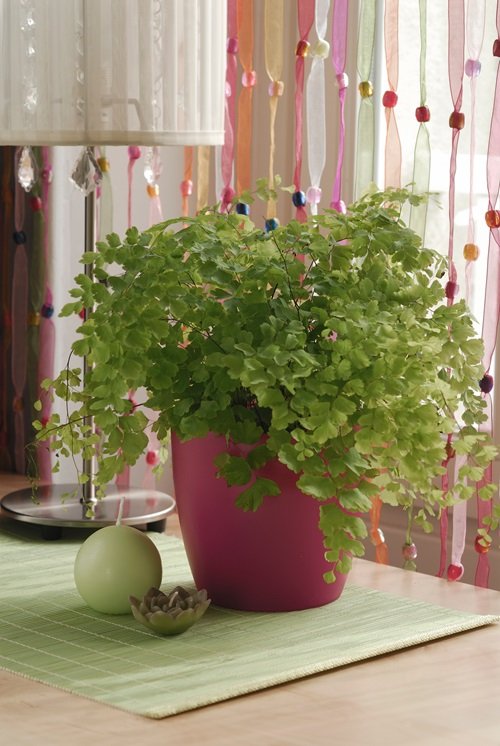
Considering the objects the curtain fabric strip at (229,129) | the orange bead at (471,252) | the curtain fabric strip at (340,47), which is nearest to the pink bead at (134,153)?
the curtain fabric strip at (229,129)

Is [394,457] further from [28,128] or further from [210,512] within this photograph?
[28,128]

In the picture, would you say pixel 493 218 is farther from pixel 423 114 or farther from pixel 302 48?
pixel 302 48

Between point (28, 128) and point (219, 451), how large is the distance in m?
0.50

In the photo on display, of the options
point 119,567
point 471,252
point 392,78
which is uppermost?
point 392,78

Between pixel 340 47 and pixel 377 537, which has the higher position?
pixel 340 47

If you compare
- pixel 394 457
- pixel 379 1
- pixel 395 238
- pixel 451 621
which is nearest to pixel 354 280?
pixel 395 238

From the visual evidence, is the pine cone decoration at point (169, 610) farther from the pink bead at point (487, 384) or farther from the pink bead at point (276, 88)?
the pink bead at point (276, 88)

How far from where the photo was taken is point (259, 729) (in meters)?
0.89

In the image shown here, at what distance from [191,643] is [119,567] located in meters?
0.11

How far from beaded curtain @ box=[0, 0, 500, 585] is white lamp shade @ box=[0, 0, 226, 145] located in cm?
22

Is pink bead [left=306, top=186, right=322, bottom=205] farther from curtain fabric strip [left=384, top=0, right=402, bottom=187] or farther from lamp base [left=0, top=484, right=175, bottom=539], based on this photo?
lamp base [left=0, top=484, right=175, bottom=539]

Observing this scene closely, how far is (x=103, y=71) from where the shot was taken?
140 centimetres

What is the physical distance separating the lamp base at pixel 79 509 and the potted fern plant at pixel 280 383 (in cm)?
29

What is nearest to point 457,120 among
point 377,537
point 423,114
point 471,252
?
point 423,114
